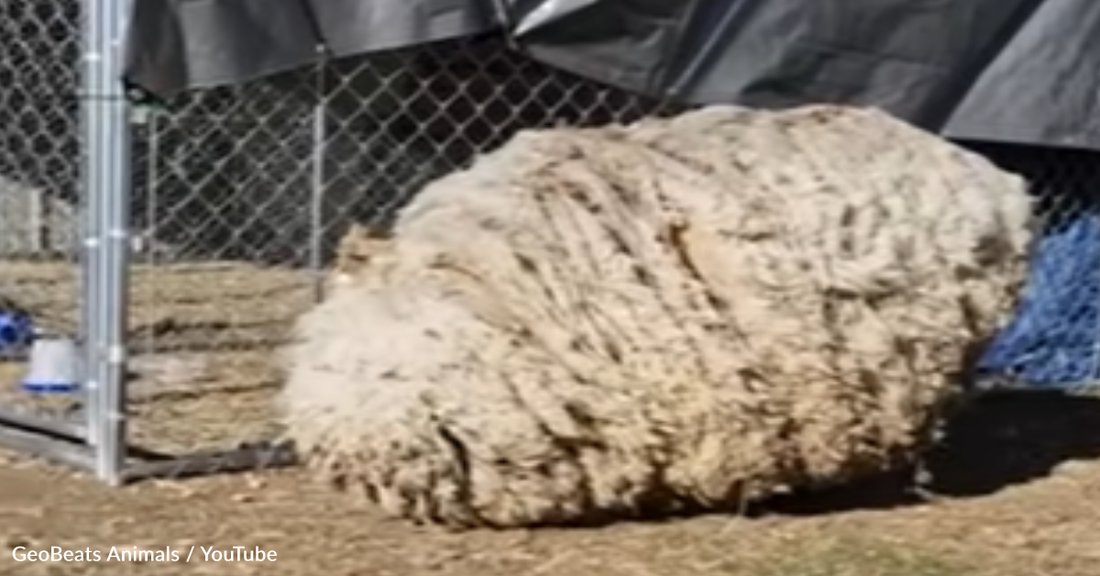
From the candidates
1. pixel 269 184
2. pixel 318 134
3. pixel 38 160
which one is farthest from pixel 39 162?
pixel 318 134

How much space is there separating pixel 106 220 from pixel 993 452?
9.57 feet

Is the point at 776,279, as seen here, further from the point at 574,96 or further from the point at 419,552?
the point at 574,96

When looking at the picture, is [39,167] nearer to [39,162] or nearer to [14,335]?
[39,162]

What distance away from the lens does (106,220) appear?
611cm

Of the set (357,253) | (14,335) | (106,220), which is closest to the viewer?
(357,253)

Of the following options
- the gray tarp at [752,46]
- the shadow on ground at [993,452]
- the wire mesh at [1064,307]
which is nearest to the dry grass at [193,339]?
the gray tarp at [752,46]

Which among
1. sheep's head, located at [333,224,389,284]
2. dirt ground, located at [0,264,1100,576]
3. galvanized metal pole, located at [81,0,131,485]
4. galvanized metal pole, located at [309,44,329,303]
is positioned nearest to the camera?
dirt ground, located at [0,264,1100,576]

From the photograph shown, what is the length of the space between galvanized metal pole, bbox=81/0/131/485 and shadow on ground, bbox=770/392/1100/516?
173 centimetres

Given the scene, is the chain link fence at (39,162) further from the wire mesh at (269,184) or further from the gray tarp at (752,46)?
the gray tarp at (752,46)

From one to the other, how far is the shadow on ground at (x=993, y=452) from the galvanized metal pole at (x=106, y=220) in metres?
1.73

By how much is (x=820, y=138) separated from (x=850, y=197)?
27cm

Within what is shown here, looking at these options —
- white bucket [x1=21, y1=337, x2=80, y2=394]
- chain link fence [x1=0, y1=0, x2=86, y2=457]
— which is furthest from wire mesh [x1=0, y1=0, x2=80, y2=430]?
white bucket [x1=21, y1=337, x2=80, y2=394]

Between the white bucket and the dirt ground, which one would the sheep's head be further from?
the white bucket

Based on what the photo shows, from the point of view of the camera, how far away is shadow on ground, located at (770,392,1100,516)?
6402 mm
